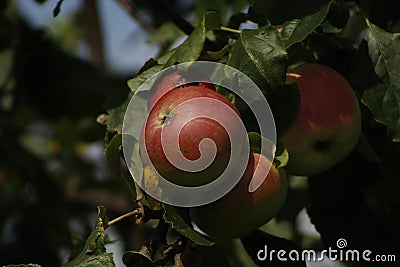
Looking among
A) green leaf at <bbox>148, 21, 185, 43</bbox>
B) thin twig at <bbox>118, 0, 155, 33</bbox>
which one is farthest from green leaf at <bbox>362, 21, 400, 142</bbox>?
thin twig at <bbox>118, 0, 155, 33</bbox>

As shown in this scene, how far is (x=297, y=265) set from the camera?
153 cm

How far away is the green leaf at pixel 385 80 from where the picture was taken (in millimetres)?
1417

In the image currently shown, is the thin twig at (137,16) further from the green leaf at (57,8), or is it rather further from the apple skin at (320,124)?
the apple skin at (320,124)

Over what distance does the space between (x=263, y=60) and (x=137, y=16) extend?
1097 mm

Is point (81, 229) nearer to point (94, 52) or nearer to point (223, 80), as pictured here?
point (94, 52)

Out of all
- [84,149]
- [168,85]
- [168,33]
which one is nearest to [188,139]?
[168,85]

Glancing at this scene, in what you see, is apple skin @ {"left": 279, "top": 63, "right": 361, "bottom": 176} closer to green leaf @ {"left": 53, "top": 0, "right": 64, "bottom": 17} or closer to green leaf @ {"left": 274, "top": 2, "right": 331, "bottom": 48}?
green leaf @ {"left": 274, "top": 2, "right": 331, "bottom": 48}

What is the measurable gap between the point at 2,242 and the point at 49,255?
0.53 meters

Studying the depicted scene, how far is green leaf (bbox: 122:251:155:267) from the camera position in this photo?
4.11 feet

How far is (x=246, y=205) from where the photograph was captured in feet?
4.34

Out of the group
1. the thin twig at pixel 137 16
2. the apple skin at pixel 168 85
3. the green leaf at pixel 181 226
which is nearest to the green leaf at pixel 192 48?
the apple skin at pixel 168 85

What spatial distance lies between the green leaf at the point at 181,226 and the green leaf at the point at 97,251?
109mm

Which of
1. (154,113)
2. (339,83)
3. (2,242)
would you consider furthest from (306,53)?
(2,242)

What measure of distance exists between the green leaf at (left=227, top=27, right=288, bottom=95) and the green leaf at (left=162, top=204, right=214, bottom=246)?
0.25 m
